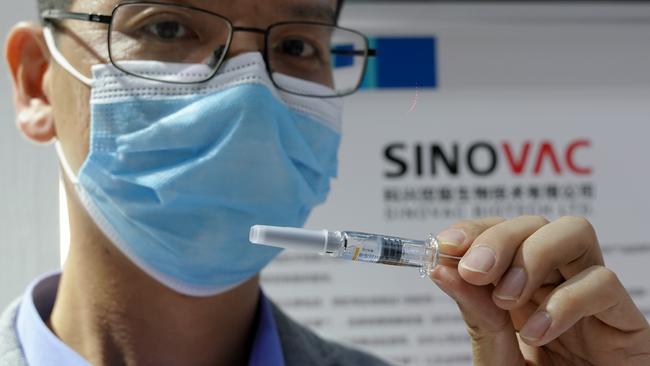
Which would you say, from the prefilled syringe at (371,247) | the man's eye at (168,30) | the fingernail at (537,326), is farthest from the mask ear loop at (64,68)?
the fingernail at (537,326)

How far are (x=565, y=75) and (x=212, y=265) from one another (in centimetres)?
123

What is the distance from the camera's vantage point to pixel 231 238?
1.08 m

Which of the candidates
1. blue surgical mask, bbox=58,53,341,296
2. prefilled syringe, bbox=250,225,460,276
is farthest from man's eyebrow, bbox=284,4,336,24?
prefilled syringe, bbox=250,225,460,276

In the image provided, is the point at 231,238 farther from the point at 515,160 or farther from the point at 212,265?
the point at 515,160

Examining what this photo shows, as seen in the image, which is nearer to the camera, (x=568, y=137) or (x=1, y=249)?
(x=1, y=249)

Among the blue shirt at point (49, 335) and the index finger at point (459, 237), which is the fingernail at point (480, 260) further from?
the blue shirt at point (49, 335)

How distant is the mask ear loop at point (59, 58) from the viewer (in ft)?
3.65

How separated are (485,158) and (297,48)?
0.87 metres

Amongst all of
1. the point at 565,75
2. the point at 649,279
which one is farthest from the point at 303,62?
the point at 649,279

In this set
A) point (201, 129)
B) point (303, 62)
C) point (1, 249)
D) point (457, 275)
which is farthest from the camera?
point (1, 249)

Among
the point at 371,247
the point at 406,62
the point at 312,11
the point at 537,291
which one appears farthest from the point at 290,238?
the point at 406,62

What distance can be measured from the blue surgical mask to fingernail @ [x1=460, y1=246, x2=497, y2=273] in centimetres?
37

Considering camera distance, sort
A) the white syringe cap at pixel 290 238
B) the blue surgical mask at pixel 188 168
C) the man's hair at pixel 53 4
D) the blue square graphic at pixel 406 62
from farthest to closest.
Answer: the blue square graphic at pixel 406 62
the man's hair at pixel 53 4
the blue surgical mask at pixel 188 168
the white syringe cap at pixel 290 238

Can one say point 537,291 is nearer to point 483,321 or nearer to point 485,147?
point 483,321
